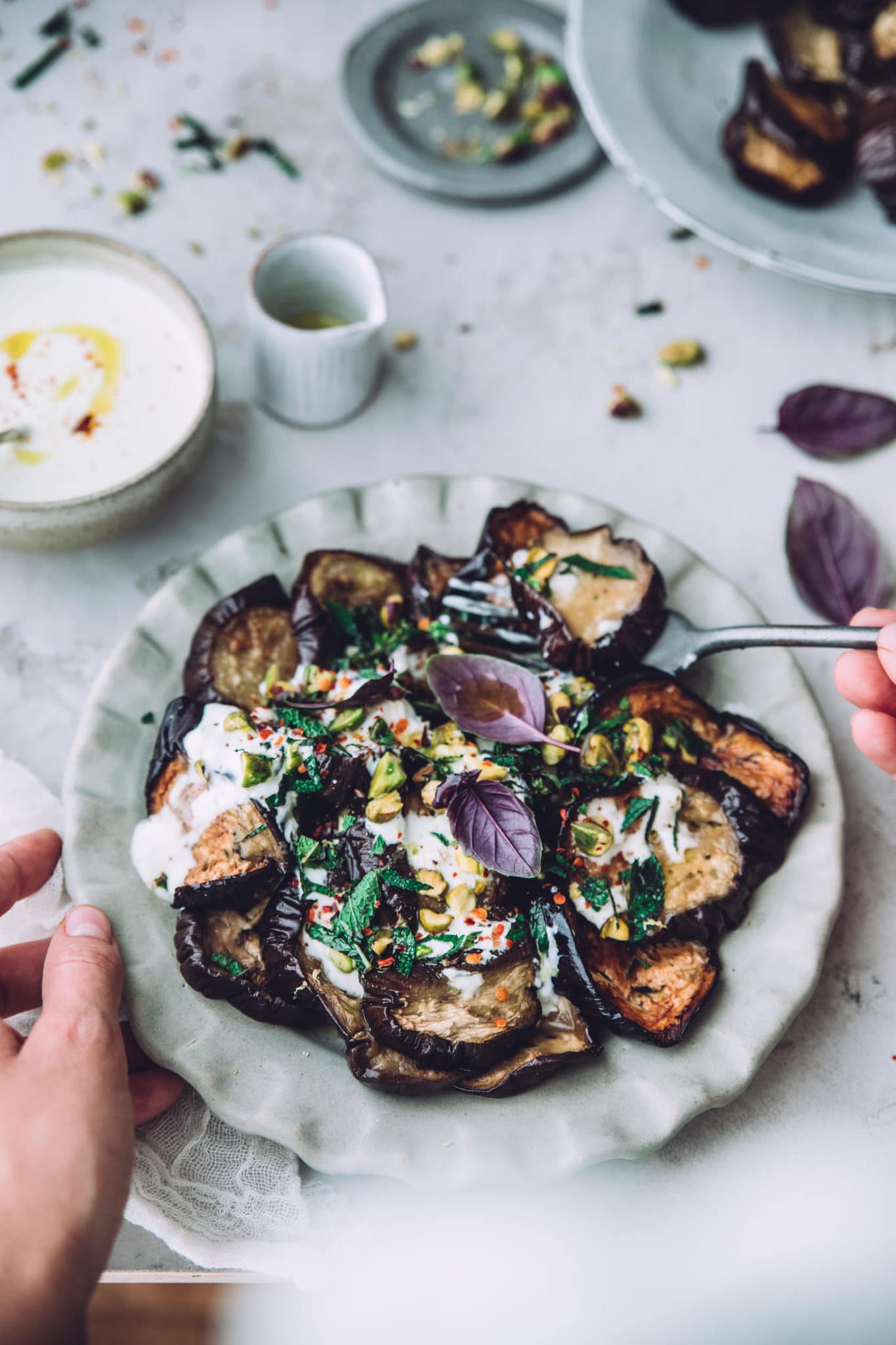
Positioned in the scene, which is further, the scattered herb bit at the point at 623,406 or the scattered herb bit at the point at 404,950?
the scattered herb bit at the point at 623,406

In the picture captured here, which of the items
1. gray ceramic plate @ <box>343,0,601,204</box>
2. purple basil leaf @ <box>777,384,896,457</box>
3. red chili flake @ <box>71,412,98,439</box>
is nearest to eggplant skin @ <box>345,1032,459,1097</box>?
red chili flake @ <box>71,412,98,439</box>

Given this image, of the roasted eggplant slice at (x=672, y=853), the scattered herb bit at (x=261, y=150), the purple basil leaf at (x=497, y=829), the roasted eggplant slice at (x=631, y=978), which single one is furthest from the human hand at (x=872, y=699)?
the scattered herb bit at (x=261, y=150)

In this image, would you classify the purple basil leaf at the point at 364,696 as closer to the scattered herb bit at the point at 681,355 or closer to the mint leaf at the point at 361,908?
the mint leaf at the point at 361,908

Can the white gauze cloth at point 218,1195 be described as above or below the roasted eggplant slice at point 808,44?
below

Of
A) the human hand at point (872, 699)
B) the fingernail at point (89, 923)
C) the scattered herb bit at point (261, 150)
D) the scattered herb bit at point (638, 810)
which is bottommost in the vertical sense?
the fingernail at point (89, 923)

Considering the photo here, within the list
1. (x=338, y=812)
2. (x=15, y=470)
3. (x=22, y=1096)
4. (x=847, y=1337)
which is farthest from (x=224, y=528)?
(x=847, y=1337)

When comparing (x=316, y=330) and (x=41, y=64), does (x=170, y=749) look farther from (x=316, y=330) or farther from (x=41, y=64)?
(x=41, y=64)

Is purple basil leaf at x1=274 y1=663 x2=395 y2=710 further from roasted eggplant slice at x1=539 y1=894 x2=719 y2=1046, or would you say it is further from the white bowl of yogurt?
the white bowl of yogurt
